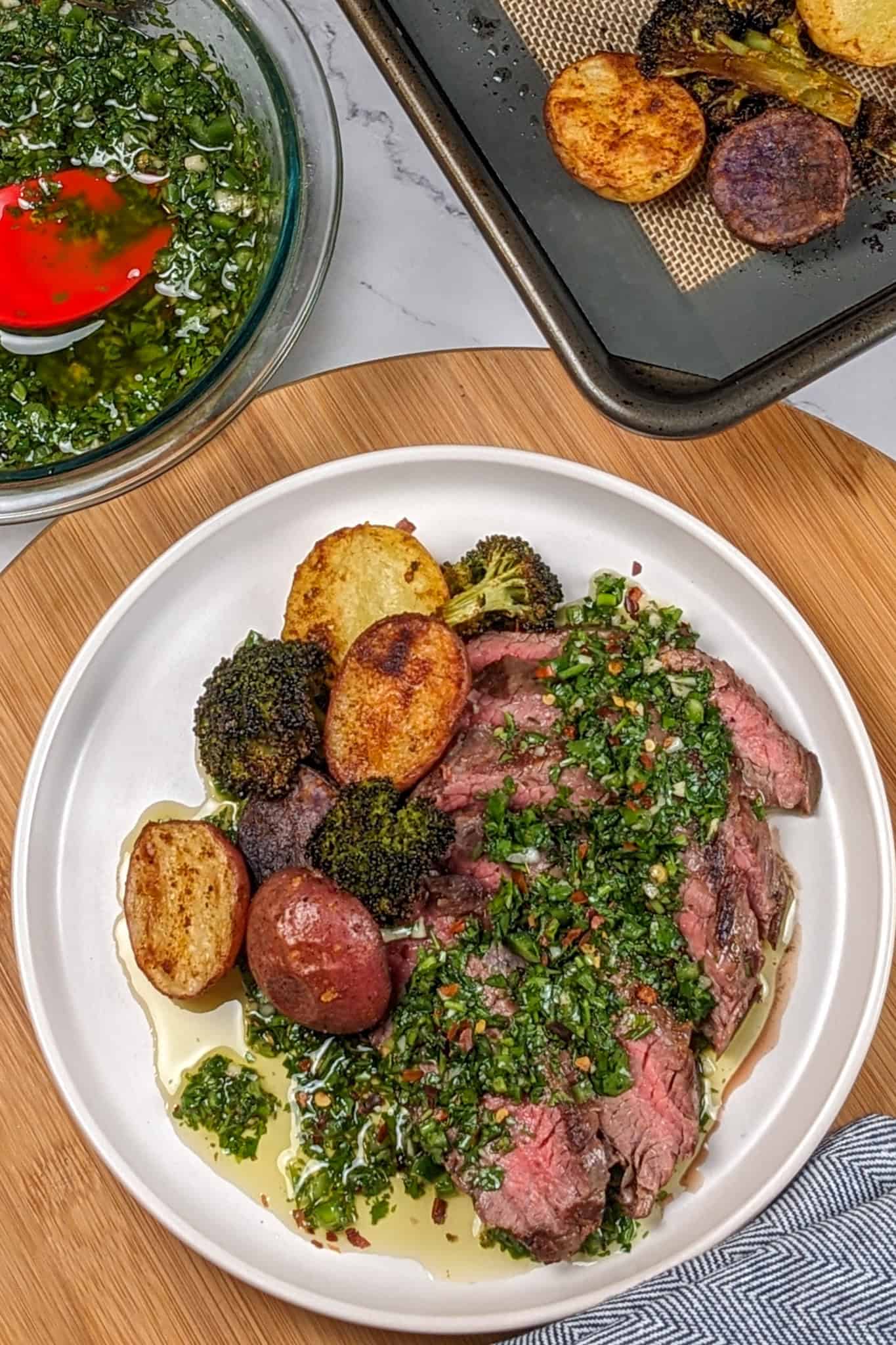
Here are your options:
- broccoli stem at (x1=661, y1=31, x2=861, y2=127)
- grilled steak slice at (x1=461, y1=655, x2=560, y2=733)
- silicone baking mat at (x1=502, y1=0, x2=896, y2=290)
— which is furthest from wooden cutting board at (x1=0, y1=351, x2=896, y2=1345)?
broccoli stem at (x1=661, y1=31, x2=861, y2=127)

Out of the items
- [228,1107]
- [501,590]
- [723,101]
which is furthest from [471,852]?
[723,101]

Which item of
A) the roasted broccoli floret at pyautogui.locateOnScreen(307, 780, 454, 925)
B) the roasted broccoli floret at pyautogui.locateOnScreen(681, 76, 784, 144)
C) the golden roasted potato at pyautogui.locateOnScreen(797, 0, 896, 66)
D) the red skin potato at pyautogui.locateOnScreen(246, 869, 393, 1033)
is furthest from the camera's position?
the roasted broccoli floret at pyautogui.locateOnScreen(681, 76, 784, 144)

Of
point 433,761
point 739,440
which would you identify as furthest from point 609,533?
point 433,761

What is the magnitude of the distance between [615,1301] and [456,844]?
0.90 meters

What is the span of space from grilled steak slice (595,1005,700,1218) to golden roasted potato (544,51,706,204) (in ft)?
5.33

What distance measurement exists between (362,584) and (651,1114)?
1144 mm

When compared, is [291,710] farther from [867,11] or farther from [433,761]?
[867,11]

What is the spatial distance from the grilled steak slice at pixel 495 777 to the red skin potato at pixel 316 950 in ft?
0.92

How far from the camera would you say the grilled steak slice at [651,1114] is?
226 centimetres

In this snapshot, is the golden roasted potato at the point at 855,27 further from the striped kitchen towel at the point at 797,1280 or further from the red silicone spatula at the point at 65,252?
the striped kitchen towel at the point at 797,1280

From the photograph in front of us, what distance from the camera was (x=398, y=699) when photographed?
227cm

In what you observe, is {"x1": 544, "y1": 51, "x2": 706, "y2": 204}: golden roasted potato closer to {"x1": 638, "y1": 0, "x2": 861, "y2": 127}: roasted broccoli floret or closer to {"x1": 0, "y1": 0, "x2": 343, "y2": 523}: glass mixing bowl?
{"x1": 638, "y1": 0, "x2": 861, "y2": 127}: roasted broccoli floret

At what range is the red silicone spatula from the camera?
2.47 metres

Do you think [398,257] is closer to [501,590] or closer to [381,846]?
[501,590]
